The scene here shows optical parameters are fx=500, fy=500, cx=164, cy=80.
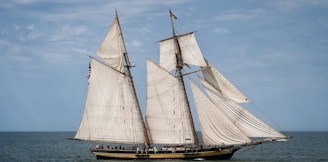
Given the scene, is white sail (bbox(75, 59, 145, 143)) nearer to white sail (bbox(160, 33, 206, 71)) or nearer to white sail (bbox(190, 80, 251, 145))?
white sail (bbox(160, 33, 206, 71))

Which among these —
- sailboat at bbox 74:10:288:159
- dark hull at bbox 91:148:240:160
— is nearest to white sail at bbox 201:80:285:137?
sailboat at bbox 74:10:288:159

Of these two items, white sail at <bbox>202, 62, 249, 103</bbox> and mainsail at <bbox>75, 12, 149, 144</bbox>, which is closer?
white sail at <bbox>202, 62, 249, 103</bbox>

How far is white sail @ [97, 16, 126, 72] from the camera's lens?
62250 mm

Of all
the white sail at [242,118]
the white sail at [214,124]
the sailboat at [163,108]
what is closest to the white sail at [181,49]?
the sailboat at [163,108]

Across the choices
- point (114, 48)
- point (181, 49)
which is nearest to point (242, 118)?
point (181, 49)

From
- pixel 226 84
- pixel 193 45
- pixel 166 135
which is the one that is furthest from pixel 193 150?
pixel 193 45

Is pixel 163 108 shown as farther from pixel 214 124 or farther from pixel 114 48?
pixel 114 48

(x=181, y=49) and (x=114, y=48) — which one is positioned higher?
(x=114, y=48)

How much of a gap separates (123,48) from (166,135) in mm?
12200

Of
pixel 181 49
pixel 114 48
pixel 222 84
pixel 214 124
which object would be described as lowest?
pixel 214 124

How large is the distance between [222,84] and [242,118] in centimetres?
448

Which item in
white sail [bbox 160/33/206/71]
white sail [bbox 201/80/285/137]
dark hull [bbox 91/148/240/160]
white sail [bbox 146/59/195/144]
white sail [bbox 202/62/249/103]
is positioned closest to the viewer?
white sail [bbox 201/80/285/137]

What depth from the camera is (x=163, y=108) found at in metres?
60.4

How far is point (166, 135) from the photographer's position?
2375 inches
